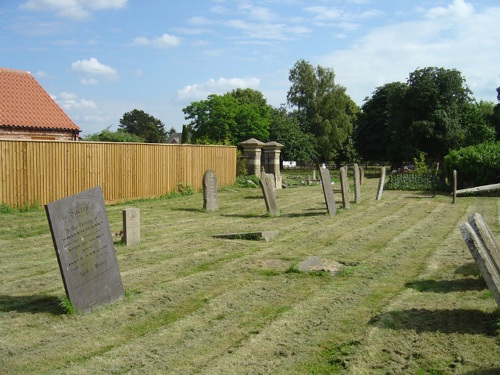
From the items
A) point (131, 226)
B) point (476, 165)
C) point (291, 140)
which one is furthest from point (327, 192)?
point (291, 140)

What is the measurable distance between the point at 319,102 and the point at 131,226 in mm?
49436

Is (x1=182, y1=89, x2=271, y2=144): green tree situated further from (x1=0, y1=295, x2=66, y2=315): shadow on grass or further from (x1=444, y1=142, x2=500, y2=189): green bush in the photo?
(x1=0, y1=295, x2=66, y2=315): shadow on grass

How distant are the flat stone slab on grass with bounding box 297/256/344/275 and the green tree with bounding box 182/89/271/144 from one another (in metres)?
39.2

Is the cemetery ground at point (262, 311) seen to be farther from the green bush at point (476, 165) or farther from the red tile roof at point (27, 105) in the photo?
the green bush at point (476, 165)

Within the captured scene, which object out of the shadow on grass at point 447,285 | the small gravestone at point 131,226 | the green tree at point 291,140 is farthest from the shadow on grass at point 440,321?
the green tree at point 291,140

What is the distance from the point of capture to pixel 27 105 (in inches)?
940

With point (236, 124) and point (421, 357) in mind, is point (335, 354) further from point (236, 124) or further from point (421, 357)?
point (236, 124)

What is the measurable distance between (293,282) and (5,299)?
3.62 meters

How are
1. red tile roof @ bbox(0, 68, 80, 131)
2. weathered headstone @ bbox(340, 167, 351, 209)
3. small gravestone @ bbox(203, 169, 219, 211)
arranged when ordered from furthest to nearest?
red tile roof @ bbox(0, 68, 80, 131), small gravestone @ bbox(203, 169, 219, 211), weathered headstone @ bbox(340, 167, 351, 209)

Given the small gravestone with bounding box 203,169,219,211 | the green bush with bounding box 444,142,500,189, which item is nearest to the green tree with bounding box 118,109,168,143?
the green bush with bounding box 444,142,500,189

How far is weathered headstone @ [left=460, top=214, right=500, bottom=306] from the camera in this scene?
4.87 meters

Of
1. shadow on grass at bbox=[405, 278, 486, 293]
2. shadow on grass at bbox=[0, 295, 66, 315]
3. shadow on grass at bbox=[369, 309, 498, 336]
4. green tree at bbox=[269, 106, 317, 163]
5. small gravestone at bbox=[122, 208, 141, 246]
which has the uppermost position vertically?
green tree at bbox=[269, 106, 317, 163]

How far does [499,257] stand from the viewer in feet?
16.4

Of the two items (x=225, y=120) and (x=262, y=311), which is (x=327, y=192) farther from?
(x=225, y=120)
